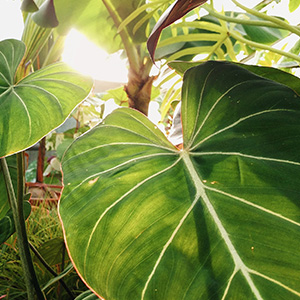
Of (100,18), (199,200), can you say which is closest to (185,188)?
(199,200)

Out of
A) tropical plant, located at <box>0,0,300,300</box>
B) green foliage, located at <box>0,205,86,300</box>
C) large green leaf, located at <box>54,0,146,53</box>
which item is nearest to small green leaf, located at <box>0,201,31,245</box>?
tropical plant, located at <box>0,0,300,300</box>

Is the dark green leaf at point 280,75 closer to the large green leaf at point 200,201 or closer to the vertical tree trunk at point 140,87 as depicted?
the large green leaf at point 200,201

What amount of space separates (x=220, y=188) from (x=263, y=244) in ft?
0.28

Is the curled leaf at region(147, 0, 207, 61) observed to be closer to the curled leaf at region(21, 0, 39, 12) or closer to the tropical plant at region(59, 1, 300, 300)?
the tropical plant at region(59, 1, 300, 300)

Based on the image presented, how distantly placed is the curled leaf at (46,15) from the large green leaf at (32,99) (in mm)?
85

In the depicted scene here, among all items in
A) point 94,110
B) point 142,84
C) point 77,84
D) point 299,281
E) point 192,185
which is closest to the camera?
point 299,281

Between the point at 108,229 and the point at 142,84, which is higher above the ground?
the point at 142,84

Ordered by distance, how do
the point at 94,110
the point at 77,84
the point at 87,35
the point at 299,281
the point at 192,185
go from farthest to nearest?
the point at 94,110 → the point at 87,35 → the point at 77,84 → the point at 192,185 → the point at 299,281

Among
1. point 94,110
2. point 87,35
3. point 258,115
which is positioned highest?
point 87,35

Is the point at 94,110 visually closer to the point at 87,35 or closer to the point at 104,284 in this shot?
the point at 87,35

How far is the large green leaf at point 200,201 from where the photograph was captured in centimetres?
29

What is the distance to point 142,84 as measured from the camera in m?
0.92

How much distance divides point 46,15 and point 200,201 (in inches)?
23.6

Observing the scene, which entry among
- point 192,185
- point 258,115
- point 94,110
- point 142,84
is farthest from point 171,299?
point 94,110
